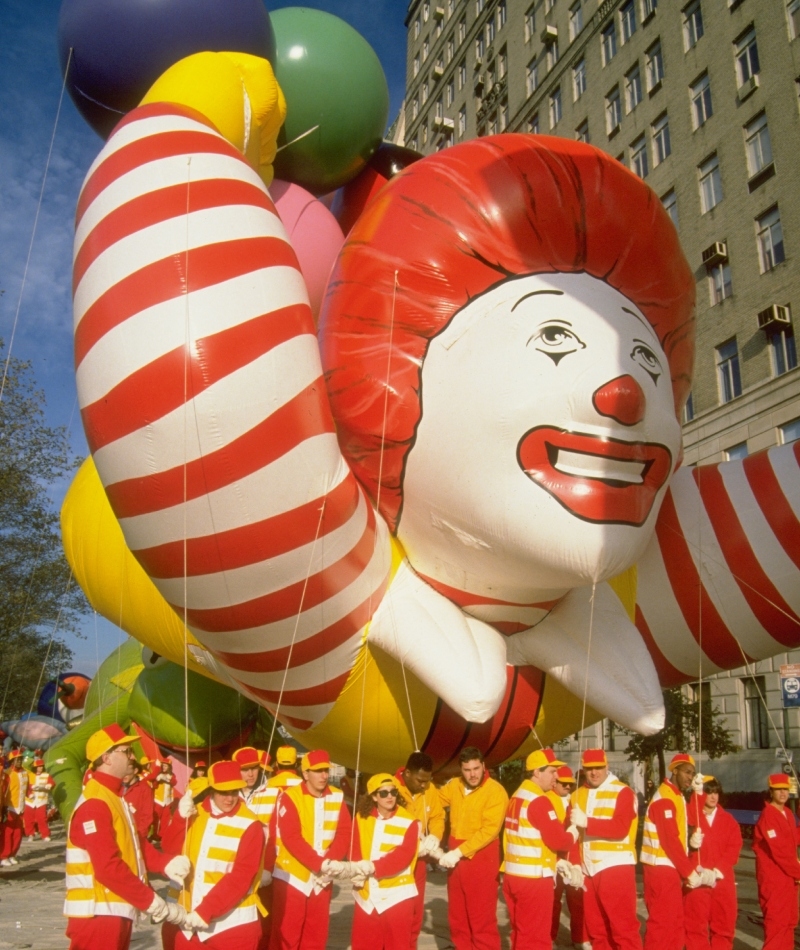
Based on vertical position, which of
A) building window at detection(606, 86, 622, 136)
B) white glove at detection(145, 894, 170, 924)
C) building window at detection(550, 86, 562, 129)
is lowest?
white glove at detection(145, 894, 170, 924)

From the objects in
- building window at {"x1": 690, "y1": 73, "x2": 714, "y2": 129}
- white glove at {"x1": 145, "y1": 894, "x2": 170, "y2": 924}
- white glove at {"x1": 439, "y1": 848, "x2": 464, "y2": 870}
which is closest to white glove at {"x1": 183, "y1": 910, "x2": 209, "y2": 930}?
white glove at {"x1": 145, "y1": 894, "x2": 170, "y2": 924}

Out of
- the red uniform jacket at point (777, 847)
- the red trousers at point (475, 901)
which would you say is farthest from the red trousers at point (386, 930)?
the red uniform jacket at point (777, 847)

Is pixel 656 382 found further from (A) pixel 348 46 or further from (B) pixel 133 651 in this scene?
(B) pixel 133 651

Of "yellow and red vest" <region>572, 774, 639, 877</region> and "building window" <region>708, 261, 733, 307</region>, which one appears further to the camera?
"building window" <region>708, 261, 733, 307</region>

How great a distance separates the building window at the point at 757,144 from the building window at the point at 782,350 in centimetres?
392

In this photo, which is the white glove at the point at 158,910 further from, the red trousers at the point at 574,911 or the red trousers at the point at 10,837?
the red trousers at the point at 10,837

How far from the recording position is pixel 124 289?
3551 mm

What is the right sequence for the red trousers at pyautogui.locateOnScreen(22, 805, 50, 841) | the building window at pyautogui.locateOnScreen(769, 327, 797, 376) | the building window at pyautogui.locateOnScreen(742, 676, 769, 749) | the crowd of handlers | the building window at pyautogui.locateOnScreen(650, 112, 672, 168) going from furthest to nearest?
the building window at pyautogui.locateOnScreen(650, 112, 672, 168) < the building window at pyautogui.locateOnScreen(769, 327, 797, 376) < the building window at pyautogui.locateOnScreen(742, 676, 769, 749) < the red trousers at pyautogui.locateOnScreen(22, 805, 50, 841) < the crowd of handlers

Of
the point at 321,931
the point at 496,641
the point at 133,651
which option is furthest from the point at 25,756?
the point at 496,641

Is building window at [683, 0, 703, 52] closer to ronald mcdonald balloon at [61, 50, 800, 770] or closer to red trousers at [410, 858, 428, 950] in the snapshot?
ronald mcdonald balloon at [61, 50, 800, 770]

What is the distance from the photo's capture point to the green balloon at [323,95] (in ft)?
18.4

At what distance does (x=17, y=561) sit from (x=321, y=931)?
17.6 meters

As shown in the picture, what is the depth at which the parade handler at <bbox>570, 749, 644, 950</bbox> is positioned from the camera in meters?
5.18

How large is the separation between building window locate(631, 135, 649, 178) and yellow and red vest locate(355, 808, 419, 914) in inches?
843
